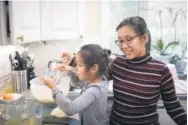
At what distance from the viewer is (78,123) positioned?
1146mm

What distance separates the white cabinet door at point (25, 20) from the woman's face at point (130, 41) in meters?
0.66

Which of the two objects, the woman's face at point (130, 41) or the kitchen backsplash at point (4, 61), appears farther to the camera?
the kitchen backsplash at point (4, 61)

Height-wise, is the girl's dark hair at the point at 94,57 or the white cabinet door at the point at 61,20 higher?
the white cabinet door at the point at 61,20

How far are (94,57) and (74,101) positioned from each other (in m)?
0.27

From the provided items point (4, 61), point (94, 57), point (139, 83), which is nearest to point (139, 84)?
point (139, 83)

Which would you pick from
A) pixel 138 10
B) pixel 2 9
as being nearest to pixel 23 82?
pixel 2 9

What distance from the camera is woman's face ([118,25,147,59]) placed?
1.22 m

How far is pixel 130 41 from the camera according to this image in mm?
1216

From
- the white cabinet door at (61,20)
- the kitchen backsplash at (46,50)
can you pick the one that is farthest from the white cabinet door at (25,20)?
the kitchen backsplash at (46,50)

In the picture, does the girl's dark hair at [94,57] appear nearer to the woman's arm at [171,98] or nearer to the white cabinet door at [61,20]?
the woman's arm at [171,98]

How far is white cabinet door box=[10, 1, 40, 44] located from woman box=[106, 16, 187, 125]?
0.65 m

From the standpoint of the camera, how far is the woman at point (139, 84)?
1.24m

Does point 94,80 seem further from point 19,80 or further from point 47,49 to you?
point 47,49

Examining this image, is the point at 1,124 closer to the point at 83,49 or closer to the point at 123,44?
the point at 83,49
